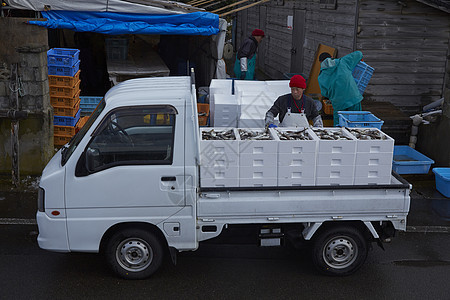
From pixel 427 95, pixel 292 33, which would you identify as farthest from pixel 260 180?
pixel 292 33

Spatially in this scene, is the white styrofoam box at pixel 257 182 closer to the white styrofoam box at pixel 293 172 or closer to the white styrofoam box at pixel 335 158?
the white styrofoam box at pixel 293 172

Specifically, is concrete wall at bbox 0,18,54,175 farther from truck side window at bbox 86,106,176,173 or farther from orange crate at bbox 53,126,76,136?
truck side window at bbox 86,106,176,173

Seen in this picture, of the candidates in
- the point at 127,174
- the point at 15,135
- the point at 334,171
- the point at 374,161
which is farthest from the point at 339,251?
the point at 15,135

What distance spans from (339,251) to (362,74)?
5818mm

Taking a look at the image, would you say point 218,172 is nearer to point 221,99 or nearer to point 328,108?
point 221,99

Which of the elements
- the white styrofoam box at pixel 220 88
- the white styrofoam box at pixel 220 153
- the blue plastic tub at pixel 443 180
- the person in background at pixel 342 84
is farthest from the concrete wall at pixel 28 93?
the blue plastic tub at pixel 443 180

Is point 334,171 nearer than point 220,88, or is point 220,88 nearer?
point 334,171

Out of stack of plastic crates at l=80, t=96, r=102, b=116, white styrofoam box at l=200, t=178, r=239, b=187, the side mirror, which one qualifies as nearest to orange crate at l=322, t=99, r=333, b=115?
stack of plastic crates at l=80, t=96, r=102, b=116

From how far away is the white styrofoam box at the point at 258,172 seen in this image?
5.93 metres

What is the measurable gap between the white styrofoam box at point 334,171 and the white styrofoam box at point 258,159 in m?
0.53

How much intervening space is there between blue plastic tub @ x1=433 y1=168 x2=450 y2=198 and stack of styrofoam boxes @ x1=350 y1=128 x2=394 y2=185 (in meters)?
3.72

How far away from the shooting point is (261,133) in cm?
640

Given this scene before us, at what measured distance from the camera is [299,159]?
596 centimetres

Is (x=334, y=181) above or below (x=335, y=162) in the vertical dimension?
below
